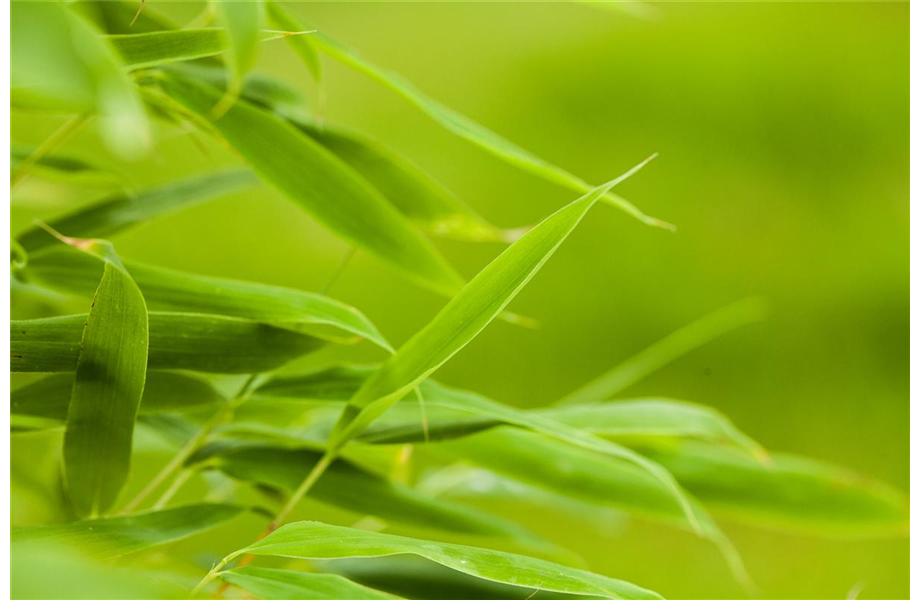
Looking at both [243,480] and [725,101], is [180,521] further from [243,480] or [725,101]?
[725,101]

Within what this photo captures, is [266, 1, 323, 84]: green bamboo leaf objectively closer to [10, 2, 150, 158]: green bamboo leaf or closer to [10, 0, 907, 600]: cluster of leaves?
[10, 0, 907, 600]: cluster of leaves

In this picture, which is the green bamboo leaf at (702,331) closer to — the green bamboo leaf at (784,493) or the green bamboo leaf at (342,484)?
the green bamboo leaf at (784,493)

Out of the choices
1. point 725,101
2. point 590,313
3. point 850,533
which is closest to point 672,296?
point 590,313

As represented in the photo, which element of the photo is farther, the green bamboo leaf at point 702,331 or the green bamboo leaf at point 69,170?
the green bamboo leaf at point 702,331

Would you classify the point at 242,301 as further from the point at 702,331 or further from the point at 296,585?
the point at 702,331

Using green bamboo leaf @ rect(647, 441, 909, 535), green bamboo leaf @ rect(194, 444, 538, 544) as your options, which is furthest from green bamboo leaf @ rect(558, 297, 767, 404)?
green bamboo leaf @ rect(194, 444, 538, 544)

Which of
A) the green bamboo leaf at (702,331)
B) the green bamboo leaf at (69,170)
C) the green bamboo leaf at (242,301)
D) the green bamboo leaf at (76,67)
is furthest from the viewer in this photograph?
the green bamboo leaf at (702,331)

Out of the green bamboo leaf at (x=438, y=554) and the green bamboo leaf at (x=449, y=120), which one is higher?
the green bamboo leaf at (x=449, y=120)

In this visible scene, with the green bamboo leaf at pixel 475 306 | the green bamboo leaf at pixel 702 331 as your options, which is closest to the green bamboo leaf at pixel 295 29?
the green bamboo leaf at pixel 475 306

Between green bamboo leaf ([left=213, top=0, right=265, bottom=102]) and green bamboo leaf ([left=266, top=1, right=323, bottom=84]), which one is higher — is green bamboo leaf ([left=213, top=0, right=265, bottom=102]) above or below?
below
